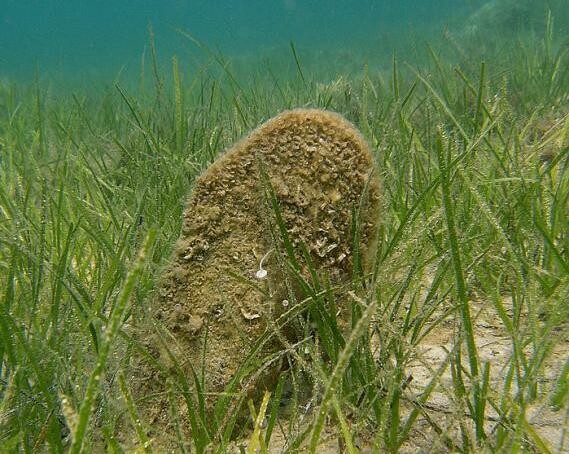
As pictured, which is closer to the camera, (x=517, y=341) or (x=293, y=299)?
(x=517, y=341)

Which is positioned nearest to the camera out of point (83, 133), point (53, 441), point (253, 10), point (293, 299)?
point (53, 441)

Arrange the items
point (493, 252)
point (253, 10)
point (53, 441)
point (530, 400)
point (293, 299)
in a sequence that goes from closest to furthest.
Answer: point (53, 441), point (530, 400), point (293, 299), point (493, 252), point (253, 10)

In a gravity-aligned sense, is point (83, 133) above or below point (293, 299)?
above

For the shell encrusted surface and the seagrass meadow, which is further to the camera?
the shell encrusted surface

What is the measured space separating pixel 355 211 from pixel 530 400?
667mm

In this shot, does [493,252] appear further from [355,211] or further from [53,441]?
[53,441]

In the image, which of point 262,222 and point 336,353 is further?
point 262,222

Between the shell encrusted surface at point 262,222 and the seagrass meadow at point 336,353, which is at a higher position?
the shell encrusted surface at point 262,222

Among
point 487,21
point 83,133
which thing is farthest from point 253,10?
point 83,133

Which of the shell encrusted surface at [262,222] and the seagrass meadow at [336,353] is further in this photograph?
the shell encrusted surface at [262,222]

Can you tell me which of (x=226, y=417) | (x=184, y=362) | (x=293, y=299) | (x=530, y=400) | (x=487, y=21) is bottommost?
(x=530, y=400)

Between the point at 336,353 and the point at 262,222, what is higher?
the point at 262,222

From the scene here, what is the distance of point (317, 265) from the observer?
1.56m

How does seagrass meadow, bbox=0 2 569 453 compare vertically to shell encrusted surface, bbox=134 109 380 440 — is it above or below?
below
